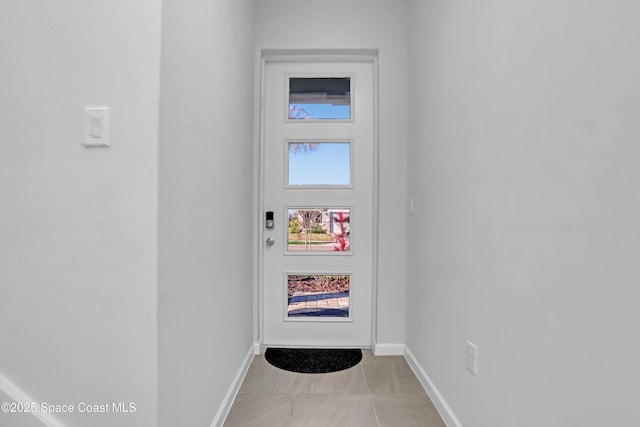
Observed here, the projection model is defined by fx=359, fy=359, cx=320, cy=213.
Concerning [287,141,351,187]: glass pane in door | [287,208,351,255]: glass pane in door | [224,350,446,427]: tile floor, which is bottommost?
[224,350,446,427]: tile floor

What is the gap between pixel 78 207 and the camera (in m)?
1.08

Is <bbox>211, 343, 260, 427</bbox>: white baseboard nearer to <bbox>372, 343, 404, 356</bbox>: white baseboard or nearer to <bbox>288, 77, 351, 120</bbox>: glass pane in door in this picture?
<bbox>372, 343, 404, 356</bbox>: white baseboard

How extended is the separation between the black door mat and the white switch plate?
179 cm

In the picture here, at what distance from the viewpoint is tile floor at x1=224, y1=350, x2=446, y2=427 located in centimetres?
175

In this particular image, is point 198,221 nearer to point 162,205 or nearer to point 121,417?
point 162,205

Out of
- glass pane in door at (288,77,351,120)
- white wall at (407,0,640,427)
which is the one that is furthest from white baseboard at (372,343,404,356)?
glass pane in door at (288,77,351,120)

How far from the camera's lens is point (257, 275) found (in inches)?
102

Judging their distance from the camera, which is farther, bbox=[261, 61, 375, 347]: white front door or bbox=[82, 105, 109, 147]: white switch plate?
bbox=[261, 61, 375, 347]: white front door

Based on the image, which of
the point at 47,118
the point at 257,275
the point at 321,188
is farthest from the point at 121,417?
the point at 321,188

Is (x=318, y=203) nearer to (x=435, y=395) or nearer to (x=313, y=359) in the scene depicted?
(x=313, y=359)

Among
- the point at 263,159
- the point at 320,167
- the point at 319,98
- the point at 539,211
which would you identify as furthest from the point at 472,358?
the point at 319,98

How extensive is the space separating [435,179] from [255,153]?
1280 mm

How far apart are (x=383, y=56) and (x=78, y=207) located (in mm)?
2225

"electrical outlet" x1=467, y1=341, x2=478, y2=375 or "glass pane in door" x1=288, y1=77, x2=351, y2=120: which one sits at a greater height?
"glass pane in door" x1=288, y1=77, x2=351, y2=120
